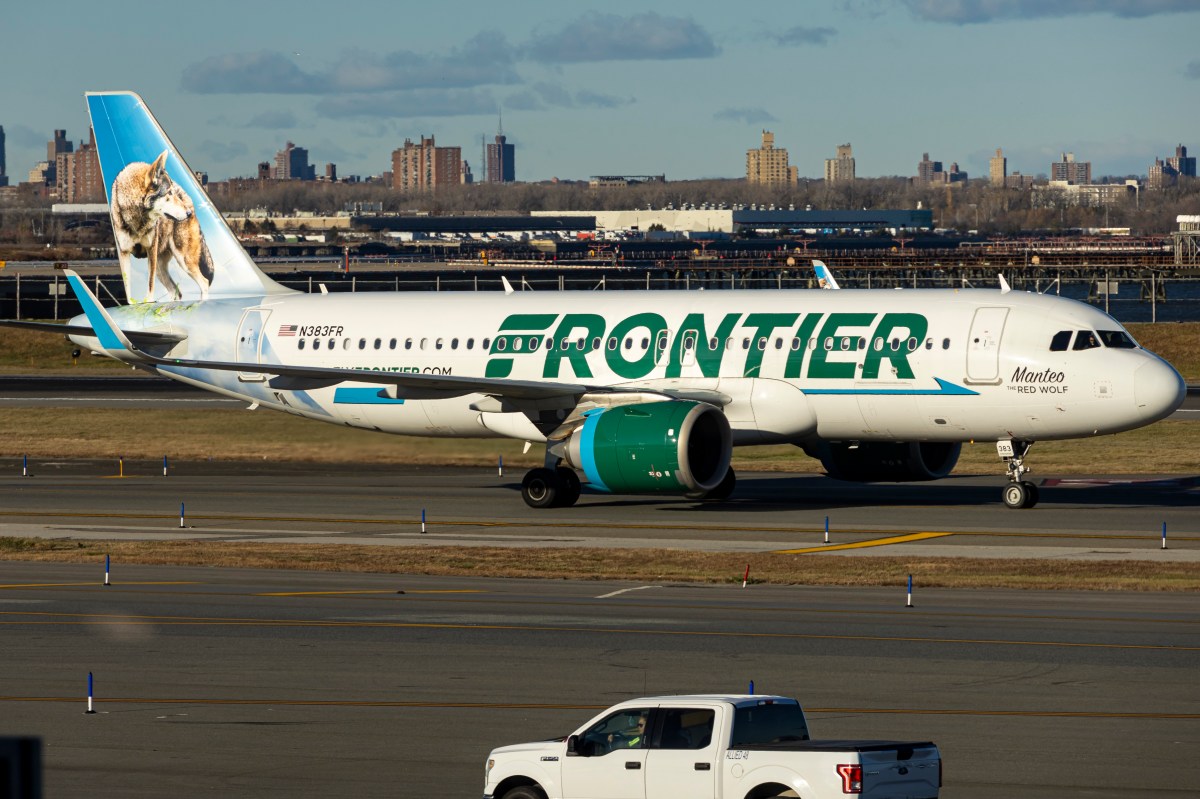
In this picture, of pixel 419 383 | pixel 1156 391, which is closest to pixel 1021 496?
pixel 1156 391

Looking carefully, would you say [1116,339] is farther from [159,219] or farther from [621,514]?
[159,219]

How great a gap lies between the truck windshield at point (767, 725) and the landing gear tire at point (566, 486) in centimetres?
2680

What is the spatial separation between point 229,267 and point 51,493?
812 centimetres

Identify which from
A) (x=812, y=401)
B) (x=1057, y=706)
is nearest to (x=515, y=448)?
(x=812, y=401)

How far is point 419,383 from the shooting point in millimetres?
42094

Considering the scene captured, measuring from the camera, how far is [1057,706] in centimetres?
2038

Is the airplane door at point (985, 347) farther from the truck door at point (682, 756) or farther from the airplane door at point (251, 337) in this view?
the truck door at point (682, 756)

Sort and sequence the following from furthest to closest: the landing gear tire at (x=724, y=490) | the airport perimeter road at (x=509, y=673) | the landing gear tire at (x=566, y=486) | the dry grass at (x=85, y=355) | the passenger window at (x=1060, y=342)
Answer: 1. the dry grass at (x=85, y=355)
2. the landing gear tire at (x=724, y=490)
3. the landing gear tire at (x=566, y=486)
4. the passenger window at (x=1060, y=342)
5. the airport perimeter road at (x=509, y=673)

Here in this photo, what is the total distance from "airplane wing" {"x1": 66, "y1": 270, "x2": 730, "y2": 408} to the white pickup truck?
2604cm

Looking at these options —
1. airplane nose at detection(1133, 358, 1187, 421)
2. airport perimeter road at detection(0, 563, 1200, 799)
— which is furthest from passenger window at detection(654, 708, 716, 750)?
airplane nose at detection(1133, 358, 1187, 421)

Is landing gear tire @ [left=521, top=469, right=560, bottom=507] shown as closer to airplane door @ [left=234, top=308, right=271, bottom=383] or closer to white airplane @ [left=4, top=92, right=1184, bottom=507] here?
white airplane @ [left=4, top=92, right=1184, bottom=507]

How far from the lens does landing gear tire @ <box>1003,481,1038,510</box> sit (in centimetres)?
4044

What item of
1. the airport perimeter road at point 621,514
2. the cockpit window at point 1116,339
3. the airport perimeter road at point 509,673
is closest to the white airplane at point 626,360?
the cockpit window at point 1116,339

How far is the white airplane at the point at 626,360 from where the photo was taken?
3884cm
